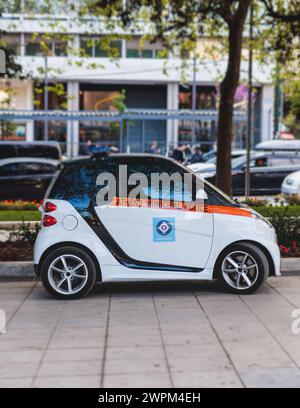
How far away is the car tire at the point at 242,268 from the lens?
8016mm

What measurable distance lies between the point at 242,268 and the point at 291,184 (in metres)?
13.3

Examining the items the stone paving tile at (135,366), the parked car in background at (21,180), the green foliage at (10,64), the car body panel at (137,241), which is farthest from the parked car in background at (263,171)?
the stone paving tile at (135,366)

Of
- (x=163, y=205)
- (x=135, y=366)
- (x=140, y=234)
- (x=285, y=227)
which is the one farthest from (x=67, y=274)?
(x=285, y=227)

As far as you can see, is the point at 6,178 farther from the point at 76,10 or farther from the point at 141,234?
the point at 141,234

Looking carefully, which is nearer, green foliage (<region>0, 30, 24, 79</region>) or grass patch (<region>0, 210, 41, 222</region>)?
green foliage (<region>0, 30, 24, 79</region>)

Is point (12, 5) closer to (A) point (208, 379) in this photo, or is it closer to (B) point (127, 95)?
(A) point (208, 379)

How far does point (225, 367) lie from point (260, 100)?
56.4 metres

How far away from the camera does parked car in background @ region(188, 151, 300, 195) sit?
72.9ft

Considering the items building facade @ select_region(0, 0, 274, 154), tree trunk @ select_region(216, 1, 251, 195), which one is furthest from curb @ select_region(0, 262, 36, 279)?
building facade @ select_region(0, 0, 274, 154)

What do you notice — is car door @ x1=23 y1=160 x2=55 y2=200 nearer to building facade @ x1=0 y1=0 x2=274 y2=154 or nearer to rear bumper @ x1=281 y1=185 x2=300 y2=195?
rear bumper @ x1=281 y1=185 x2=300 y2=195

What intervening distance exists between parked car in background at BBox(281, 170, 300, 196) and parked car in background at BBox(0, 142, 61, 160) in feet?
29.8

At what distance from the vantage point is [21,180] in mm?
20797

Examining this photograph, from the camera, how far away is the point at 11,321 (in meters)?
6.92

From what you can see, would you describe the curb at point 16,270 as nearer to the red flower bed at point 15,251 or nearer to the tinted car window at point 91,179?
the red flower bed at point 15,251
